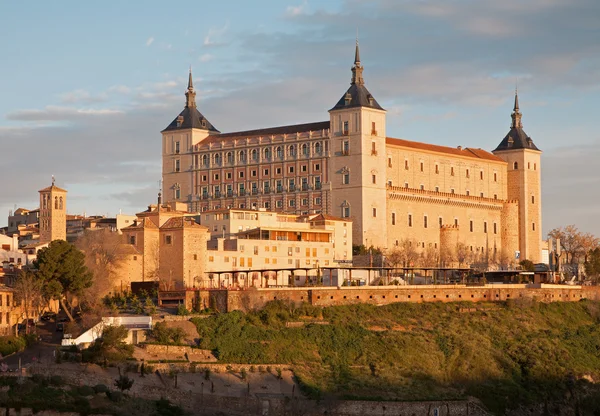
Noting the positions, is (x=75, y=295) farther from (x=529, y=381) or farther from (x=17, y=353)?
(x=529, y=381)

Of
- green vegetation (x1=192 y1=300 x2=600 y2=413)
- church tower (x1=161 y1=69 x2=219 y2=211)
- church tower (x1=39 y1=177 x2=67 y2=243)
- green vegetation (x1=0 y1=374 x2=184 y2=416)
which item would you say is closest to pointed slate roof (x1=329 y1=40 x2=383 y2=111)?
church tower (x1=161 y1=69 x2=219 y2=211)

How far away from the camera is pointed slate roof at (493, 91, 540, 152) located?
151375 millimetres

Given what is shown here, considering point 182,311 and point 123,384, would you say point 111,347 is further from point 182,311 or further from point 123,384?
point 182,311

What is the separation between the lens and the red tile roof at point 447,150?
137 meters

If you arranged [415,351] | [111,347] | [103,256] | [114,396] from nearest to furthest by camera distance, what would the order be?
[114,396], [111,347], [415,351], [103,256]

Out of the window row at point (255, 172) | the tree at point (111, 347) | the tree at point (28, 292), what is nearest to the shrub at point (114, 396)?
the tree at point (111, 347)

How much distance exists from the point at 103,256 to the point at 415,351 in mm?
23445

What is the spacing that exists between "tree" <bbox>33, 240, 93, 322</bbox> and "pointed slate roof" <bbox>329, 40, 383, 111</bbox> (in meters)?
48.7

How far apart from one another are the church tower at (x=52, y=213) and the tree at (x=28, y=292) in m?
21.9

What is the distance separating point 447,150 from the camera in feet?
474

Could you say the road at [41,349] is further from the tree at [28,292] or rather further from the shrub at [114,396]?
the shrub at [114,396]

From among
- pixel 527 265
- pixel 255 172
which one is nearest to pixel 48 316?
pixel 255 172

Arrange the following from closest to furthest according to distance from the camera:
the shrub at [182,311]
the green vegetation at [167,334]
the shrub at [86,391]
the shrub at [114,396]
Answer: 1. the shrub at [86,391]
2. the shrub at [114,396]
3. the green vegetation at [167,334]
4. the shrub at [182,311]

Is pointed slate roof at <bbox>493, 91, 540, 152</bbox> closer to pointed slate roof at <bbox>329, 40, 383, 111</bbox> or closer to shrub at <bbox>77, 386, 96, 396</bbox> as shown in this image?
pointed slate roof at <bbox>329, 40, 383, 111</bbox>
